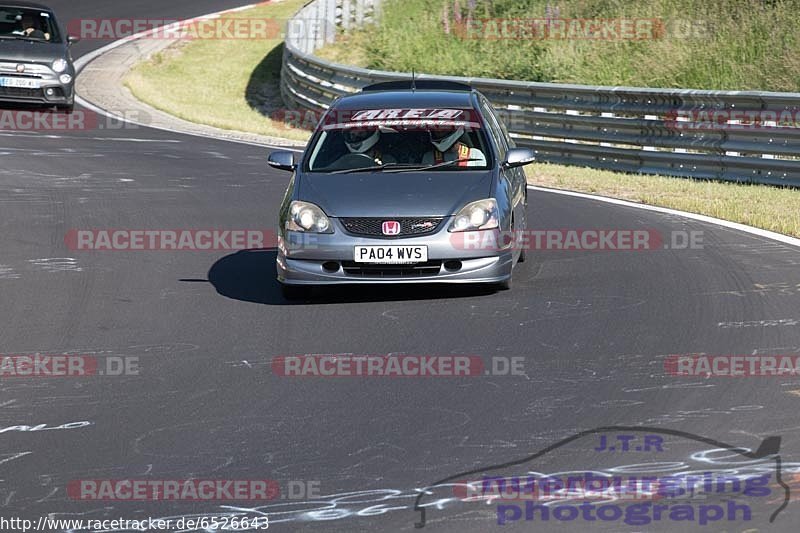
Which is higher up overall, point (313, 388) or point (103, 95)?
point (313, 388)

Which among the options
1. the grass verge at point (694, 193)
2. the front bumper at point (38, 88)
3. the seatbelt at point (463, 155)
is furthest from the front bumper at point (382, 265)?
the front bumper at point (38, 88)

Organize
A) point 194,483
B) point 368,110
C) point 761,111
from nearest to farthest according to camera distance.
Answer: point 194,483 → point 368,110 → point 761,111

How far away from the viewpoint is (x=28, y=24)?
25.1 metres

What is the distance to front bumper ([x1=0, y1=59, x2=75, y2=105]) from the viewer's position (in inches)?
936

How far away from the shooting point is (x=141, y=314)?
9.91m

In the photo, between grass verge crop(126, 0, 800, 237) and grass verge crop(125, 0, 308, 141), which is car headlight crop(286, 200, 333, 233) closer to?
grass verge crop(126, 0, 800, 237)

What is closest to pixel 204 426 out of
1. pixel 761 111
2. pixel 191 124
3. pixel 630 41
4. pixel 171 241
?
pixel 171 241

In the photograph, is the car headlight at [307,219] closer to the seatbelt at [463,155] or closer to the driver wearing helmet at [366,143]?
the driver wearing helmet at [366,143]

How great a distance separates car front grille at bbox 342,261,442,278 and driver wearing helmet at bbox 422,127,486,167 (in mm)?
1150

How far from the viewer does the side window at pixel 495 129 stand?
11.3 m

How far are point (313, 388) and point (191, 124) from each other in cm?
1854

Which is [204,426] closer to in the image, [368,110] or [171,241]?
[368,110]

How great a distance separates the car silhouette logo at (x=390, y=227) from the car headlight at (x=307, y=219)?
39 cm

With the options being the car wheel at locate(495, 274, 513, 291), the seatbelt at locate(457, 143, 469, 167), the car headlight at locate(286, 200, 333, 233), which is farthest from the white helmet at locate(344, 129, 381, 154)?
the car wheel at locate(495, 274, 513, 291)
